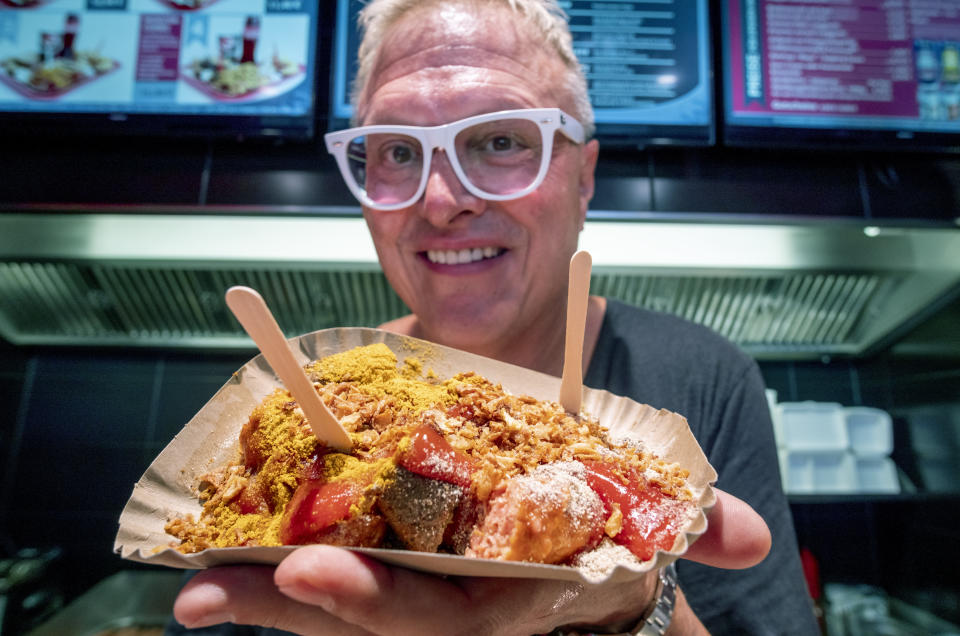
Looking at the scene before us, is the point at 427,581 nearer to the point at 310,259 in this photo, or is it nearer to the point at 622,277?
the point at 310,259

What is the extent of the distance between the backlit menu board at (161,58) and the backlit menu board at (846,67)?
1.61 m

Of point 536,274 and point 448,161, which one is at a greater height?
point 448,161

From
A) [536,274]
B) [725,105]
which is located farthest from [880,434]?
[536,274]

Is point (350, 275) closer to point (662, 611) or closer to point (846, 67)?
point (662, 611)

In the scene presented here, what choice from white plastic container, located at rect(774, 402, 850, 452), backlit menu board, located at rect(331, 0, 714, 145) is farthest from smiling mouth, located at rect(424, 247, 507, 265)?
white plastic container, located at rect(774, 402, 850, 452)

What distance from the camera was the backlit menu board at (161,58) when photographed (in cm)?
195

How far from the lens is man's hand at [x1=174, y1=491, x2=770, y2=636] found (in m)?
0.46

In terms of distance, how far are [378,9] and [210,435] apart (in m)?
1.04

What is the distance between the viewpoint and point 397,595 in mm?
493

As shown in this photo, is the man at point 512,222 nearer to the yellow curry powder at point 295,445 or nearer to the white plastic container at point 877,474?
the yellow curry powder at point 295,445

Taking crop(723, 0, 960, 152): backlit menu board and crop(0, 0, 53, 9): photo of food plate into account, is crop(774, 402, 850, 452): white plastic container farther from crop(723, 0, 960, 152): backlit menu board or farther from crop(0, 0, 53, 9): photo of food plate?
crop(0, 0, 53, 9): photo of food plate

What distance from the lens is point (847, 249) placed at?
2.02 metres

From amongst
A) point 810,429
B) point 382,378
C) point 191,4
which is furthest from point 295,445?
point 810,429

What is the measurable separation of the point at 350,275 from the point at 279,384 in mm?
1366
